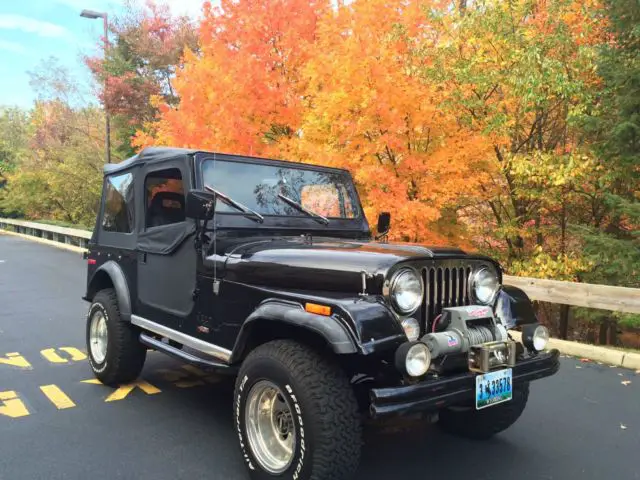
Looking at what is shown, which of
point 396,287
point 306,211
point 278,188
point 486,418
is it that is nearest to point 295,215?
point 306,211

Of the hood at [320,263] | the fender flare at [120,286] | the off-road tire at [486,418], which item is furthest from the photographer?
the fender flare at [120,286]

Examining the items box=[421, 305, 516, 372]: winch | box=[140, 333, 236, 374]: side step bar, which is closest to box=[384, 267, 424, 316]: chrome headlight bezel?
box=[421, 305, 516, 372]: winch

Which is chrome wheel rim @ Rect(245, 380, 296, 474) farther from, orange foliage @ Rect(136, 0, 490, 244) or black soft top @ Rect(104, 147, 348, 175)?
orange foliage @ Rect(136, 0, 490, 244)

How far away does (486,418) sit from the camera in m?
Result: 3.58

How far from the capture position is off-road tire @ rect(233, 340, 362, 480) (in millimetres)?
2516

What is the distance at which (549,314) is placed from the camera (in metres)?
12.0

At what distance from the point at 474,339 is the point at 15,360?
15.8 feet

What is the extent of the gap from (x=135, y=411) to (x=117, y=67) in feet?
62.9

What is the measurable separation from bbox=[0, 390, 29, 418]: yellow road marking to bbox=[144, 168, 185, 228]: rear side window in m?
1.72

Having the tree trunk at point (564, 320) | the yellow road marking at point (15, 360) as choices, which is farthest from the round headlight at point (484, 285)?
the tree trunk at point (564, 320)

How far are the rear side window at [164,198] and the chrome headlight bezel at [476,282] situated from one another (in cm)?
208

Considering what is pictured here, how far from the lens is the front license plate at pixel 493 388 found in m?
2.69

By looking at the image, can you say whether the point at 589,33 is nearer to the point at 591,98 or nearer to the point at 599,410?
the point at 591,98

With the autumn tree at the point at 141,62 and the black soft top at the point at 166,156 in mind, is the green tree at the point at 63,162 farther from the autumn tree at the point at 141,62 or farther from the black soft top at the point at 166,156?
the black soft top at the point at 166,156
